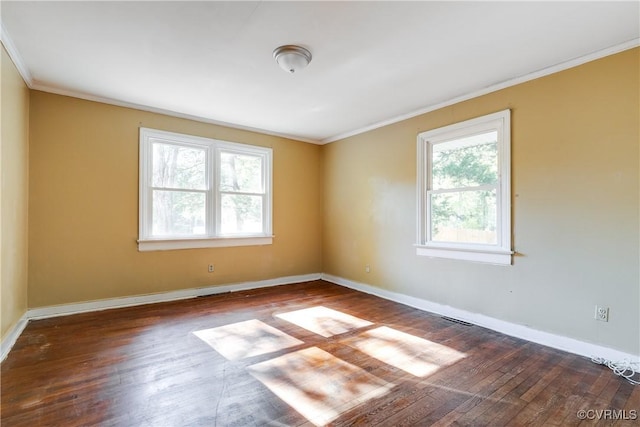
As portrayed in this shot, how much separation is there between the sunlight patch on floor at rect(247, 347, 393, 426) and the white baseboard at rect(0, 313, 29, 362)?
6.84ft

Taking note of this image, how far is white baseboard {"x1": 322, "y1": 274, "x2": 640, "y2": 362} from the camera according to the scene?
8.30ft

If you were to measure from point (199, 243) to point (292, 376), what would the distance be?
2833mm

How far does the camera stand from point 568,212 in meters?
2.78

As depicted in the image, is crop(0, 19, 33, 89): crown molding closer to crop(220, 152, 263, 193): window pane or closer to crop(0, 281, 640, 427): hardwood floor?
crop(220, 152, 263, 193): window pane

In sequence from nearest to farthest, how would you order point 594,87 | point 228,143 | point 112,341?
point 594,87 → point 112,341 → point 228,143

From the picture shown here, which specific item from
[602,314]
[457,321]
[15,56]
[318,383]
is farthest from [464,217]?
[15,56]

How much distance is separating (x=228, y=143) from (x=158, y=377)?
345cm

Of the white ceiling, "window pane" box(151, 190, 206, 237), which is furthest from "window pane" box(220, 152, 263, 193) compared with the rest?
the white ceiling

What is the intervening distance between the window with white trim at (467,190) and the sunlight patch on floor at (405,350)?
122 centimetres

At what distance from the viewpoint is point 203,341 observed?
9.41 ft

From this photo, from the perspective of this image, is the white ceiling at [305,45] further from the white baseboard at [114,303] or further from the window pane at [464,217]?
the white baseboard at [114,303]

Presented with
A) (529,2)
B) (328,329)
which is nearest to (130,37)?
(529,2)

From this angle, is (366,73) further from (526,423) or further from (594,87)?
(526,423)

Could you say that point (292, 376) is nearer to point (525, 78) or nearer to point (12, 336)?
point (12, 336)
